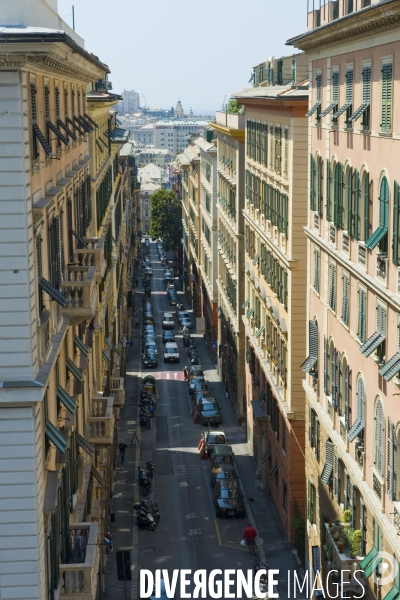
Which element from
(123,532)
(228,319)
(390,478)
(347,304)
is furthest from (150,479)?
(390,478)

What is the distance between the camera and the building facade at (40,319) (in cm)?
2341

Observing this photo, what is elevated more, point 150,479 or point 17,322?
point 17,322

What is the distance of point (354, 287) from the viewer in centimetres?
3312

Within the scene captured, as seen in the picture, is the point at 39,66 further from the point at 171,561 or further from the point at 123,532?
the point at 123,532

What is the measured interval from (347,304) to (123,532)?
2325 cm

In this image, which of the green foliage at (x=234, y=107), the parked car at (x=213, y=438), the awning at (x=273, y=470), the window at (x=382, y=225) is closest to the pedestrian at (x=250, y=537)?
the awning at (x=273, y=470)

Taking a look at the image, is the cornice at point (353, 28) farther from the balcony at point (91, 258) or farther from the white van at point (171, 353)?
the white van at point (171, 353)

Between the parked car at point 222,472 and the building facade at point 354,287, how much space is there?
1590cm

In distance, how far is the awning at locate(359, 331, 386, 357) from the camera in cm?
2934

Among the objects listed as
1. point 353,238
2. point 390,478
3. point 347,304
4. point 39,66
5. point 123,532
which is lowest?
point 123,532

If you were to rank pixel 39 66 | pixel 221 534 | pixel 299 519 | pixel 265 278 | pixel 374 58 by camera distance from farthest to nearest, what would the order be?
pixel 265 278, pixel 221 534, pixel 299 519, pixel 374 58, pixel 39 66

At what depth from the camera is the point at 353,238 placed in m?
33.0

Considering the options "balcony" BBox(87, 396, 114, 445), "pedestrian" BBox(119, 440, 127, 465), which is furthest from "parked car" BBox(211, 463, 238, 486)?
"balcony" BBox(87, 396, 114, 445)

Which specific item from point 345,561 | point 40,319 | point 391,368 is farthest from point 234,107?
point 40,319
